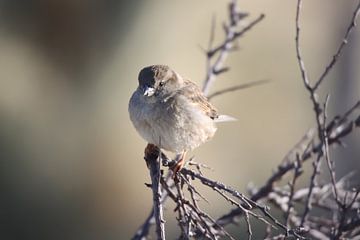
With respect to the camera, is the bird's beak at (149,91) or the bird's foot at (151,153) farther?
the bird's beak at (149,91)

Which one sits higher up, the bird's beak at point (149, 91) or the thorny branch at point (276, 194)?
the bird's beak at point (149, 91)

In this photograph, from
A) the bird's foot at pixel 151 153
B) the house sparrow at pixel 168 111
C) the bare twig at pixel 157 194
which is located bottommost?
the bare twig at pixel 157 194

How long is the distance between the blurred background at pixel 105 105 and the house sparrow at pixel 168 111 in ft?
19.5

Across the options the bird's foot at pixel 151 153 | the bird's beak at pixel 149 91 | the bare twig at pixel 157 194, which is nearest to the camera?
the bare twig at pixel 157 194

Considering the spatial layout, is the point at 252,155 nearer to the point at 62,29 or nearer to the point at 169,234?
the point at 169,234

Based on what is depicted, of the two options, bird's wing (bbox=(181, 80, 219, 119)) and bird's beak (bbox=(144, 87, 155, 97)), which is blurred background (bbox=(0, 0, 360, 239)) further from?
bird's beak (bbox=(144, 87, 155, 97))

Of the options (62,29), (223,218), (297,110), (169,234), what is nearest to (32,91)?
(62,29)

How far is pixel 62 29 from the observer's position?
11.6 m

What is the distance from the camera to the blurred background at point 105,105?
11.2 meters

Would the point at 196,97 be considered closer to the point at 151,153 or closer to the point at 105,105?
the point at 151,153

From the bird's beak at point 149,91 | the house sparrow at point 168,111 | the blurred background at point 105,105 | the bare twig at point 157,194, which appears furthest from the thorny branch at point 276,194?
the blurred background at point 105,105

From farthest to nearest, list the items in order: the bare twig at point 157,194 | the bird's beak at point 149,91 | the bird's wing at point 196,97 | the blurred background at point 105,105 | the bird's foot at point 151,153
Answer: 1. the blurred background at point 105,105
2. the bird's wing at point 196,97
3. the bird's beak at point 149,91
4. the bird's foot at point 151,153
5. the bare twig at point 157,194

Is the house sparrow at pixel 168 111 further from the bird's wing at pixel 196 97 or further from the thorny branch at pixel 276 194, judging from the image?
the thorny branch at pixel 276 194

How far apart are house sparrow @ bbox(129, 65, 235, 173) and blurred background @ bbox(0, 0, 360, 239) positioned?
234 inches
